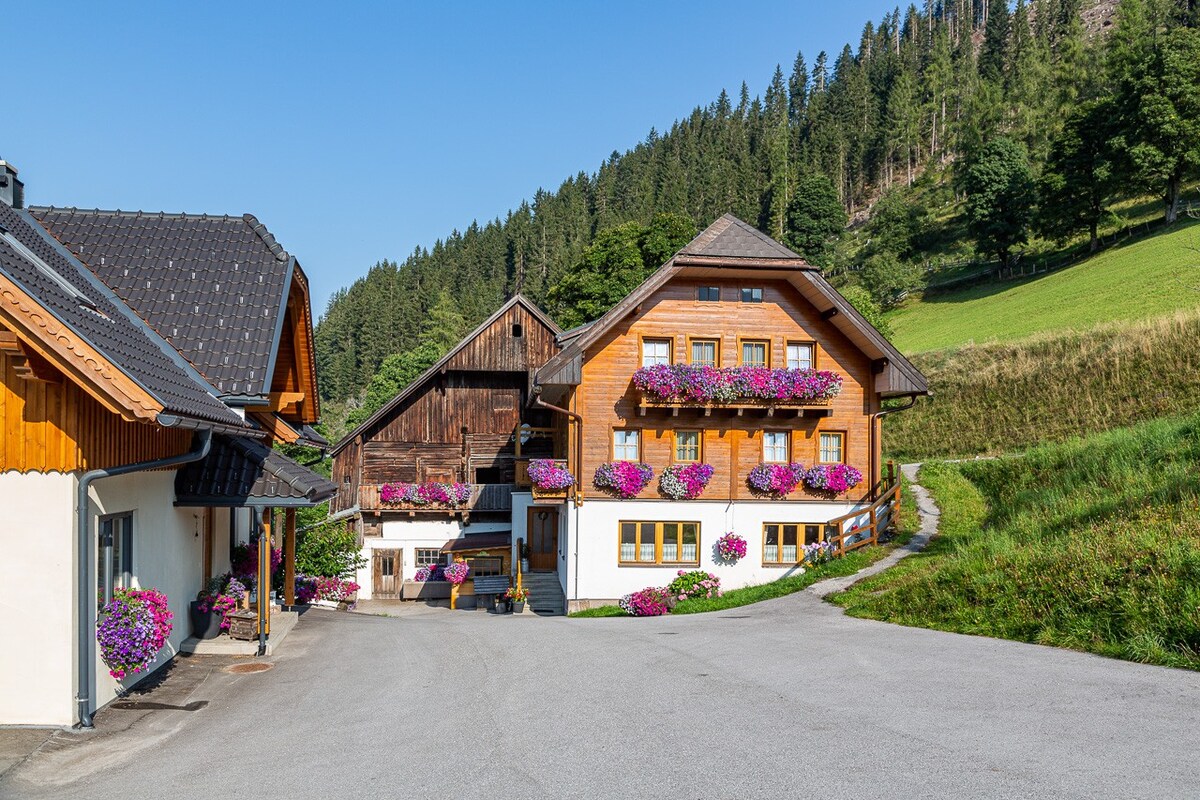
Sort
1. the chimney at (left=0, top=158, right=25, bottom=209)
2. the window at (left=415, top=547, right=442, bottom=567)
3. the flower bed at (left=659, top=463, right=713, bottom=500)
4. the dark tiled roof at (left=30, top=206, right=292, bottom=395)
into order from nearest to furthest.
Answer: the dark tiled roof at (left=30, top=206, right=292, bottom=395) < the chimney at (left=0, top=158, right=25, bottom=209) < the flower bed at (left=659, top=463, right=713, bottom=500) < the window at (left=415, top=547, right=442, bottom=567)

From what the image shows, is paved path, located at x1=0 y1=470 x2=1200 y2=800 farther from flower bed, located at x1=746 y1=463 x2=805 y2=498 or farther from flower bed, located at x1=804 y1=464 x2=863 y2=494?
flower bed, located at x1=804 y1=464 x2=863 y2=494

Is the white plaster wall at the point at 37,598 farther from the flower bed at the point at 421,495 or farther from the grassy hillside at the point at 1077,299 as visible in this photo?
the grassy hillside at the point at 1077,299

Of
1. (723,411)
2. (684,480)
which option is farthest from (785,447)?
(684,480)

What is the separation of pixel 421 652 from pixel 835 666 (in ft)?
21.4

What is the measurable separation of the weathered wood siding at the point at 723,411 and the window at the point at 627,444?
9.1 inches

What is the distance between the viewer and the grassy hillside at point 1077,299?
4388 centimetres

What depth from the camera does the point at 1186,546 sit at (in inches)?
461

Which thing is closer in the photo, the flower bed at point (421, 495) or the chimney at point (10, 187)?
the chimney at point (10, 187)

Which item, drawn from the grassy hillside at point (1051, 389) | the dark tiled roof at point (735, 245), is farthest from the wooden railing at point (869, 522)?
the grassy hillside at point (1051, 389)

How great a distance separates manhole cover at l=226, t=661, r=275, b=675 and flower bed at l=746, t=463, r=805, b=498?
14.4 m

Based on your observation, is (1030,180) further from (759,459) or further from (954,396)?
(759,459)

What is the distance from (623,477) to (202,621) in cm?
1206

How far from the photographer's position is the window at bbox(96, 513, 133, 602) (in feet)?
31.7

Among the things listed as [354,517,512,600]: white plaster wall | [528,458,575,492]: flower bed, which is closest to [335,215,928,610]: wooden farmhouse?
[528,458,575,492]: flower bed
